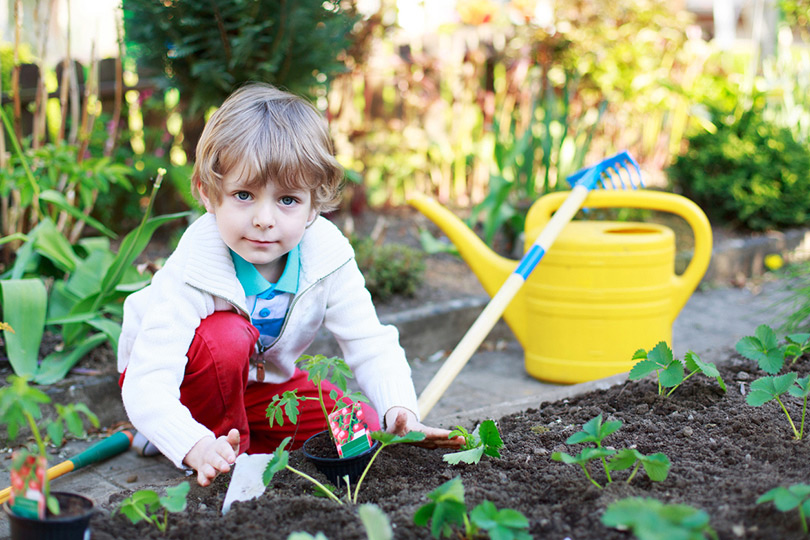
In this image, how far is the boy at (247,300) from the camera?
1.49 metres

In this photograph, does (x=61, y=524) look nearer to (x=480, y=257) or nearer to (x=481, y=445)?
(x=481, y=445)

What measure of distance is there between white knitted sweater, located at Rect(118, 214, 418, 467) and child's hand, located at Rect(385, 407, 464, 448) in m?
0.02

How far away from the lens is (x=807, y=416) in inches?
62.1

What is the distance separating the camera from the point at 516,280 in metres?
1.96

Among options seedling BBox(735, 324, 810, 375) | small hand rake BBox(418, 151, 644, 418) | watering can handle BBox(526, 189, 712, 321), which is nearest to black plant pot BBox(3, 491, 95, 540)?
small hand rake BBox(418, 151, 644, 418)

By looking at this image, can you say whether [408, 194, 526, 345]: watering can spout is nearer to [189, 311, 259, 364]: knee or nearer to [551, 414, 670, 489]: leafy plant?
[189, 311, 259, 364]: knee

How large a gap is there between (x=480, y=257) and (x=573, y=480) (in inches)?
52.2

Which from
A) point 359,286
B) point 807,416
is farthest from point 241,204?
point 807,416

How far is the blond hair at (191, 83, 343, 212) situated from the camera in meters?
1.49

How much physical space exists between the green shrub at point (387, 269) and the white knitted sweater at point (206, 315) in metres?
1.11

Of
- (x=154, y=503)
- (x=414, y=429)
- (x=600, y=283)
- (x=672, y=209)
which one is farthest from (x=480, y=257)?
(x=154, y=503)

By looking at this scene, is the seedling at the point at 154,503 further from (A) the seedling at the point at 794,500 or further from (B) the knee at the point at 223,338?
(A) the seedling at the point at 794,500

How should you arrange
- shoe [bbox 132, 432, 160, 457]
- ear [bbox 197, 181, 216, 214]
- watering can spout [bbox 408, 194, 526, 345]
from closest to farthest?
ear [bbox 197, 181, 216, 214] → shoe [bbox 132, 432, 160, 457] → watering can spout [bbox 408, 194, 526, 345]

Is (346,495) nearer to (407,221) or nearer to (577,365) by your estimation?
(577,365)
